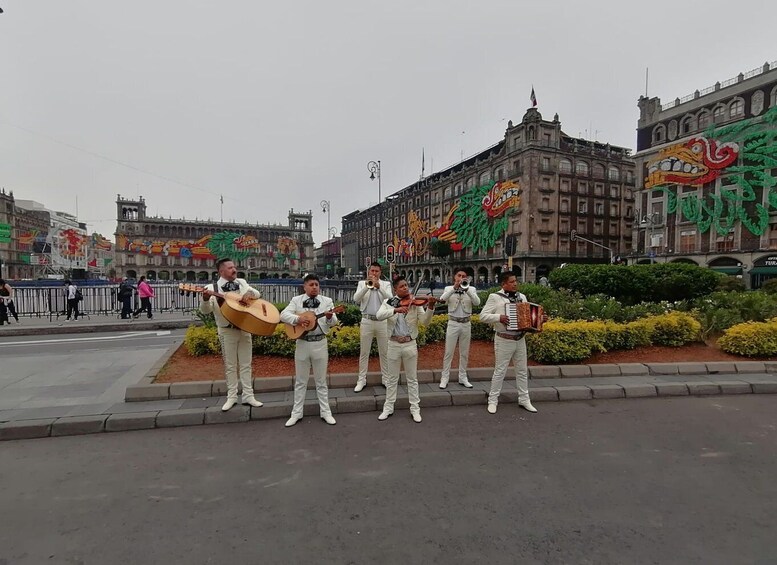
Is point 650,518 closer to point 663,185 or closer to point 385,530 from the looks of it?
point 385,530

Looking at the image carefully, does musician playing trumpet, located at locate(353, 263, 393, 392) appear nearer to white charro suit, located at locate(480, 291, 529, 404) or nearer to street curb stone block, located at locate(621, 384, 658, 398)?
white charro suit, located at locate(480, 291, 529, 404)

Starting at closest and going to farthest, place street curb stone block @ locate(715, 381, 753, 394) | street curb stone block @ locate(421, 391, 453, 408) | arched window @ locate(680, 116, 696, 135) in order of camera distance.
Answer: street curb stone block @ locate(421, 391, 453, 408) < street curb stone block @ locate(715, 381, 753, 394) < arched window @ locate(680, 116, 696, 135)

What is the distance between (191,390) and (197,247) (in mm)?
100506

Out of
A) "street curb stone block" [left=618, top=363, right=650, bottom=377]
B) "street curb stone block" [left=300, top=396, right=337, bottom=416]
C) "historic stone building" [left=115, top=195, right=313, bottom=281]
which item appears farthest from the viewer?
"historic stone building" [left=115, top=195, right=313, bottom=281]

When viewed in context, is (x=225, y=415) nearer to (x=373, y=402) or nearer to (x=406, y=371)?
(x=373, y=402)

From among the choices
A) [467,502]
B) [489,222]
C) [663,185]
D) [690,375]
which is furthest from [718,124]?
[467,502]

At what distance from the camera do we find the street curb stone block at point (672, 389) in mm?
6381

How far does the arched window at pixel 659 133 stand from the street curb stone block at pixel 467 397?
53827 millimetres

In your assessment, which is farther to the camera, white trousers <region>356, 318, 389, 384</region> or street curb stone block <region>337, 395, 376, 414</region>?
white trousers <region>356, 318, 389, 384</region>

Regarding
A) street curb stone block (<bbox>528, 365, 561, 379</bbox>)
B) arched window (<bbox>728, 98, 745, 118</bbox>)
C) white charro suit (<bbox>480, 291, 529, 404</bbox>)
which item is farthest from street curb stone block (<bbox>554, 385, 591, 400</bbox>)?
arched window (<bbox>728, 98, 745, 118</bbox>)

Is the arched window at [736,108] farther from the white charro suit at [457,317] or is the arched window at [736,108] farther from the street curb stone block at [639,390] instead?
the white charro suit at [457,317]

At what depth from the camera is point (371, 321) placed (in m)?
6.12

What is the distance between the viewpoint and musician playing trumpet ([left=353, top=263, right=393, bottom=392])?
240 inches

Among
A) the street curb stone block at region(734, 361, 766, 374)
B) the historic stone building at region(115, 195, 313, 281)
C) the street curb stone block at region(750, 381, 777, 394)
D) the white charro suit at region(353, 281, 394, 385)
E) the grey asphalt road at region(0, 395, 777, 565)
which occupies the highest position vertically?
the historic stone building at region(115, 195, 313, 281)
